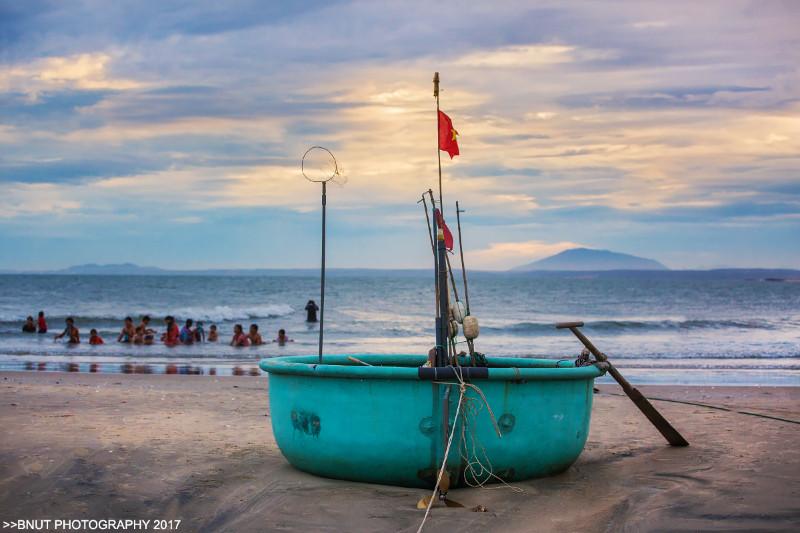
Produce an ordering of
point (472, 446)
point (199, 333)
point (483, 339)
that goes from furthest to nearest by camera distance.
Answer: point (483, 339) < point (199, 333) < point (472, 446)

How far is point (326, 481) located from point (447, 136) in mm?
2599

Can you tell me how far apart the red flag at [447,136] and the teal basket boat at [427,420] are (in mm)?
1635

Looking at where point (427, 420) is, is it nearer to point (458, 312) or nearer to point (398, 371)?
point (398, 371)

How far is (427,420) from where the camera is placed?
18.7 feet

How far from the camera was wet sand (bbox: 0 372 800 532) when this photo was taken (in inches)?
207

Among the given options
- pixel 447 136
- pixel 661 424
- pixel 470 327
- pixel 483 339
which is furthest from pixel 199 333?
pixel 470 327

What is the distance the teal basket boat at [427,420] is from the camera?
567cm

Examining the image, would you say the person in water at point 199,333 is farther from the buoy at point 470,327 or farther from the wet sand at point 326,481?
the buoy at point 470,327

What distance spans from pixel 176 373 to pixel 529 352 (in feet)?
32.7

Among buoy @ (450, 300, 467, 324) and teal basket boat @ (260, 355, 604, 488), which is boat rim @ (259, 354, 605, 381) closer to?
teal basket boat @ (260, 355, 604, 488)

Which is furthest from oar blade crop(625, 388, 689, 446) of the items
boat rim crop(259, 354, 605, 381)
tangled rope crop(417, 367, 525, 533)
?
tangled rope crop(417, 367, 525, 533)

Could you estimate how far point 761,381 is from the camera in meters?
15.5

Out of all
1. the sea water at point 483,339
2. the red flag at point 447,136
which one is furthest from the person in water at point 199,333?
the red flag at point 447,136

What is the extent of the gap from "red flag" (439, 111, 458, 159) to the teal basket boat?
64.4 inches
